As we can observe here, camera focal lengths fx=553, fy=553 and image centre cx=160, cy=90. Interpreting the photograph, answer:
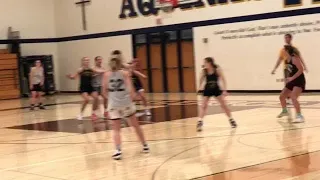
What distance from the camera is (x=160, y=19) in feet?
95.1

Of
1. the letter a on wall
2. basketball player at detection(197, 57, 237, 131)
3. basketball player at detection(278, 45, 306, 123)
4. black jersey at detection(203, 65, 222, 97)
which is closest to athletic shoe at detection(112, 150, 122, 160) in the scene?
basketball player at detection(197, 57, 237, 131)

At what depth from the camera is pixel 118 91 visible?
946 centimetres

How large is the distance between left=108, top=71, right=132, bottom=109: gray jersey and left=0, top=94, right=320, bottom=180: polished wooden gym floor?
954 millimetres

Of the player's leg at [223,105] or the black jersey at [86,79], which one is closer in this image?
the player's leg at [223,105]

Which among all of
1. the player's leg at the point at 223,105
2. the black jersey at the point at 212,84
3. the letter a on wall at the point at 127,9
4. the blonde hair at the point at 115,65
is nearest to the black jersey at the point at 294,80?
the player's leg at the point at 223,105

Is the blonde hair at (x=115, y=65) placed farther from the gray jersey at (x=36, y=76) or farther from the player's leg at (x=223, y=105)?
the gray jersey at (x=36, y=76)

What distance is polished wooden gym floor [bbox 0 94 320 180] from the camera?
7.94 meters

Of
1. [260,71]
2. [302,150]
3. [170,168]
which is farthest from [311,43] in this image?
[170,168]

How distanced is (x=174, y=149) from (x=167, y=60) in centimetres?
1960

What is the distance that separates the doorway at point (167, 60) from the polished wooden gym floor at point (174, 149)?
477 inches

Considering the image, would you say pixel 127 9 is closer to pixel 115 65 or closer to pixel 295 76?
pixel 295 76

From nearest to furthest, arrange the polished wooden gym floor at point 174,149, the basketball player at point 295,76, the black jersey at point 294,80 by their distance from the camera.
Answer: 1. the polished wooden gym floor at point 174,149
2. the basketball player at point 295,76
3. the black jersey at point 294,80

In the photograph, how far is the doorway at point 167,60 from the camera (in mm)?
28375

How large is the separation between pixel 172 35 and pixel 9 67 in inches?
398
